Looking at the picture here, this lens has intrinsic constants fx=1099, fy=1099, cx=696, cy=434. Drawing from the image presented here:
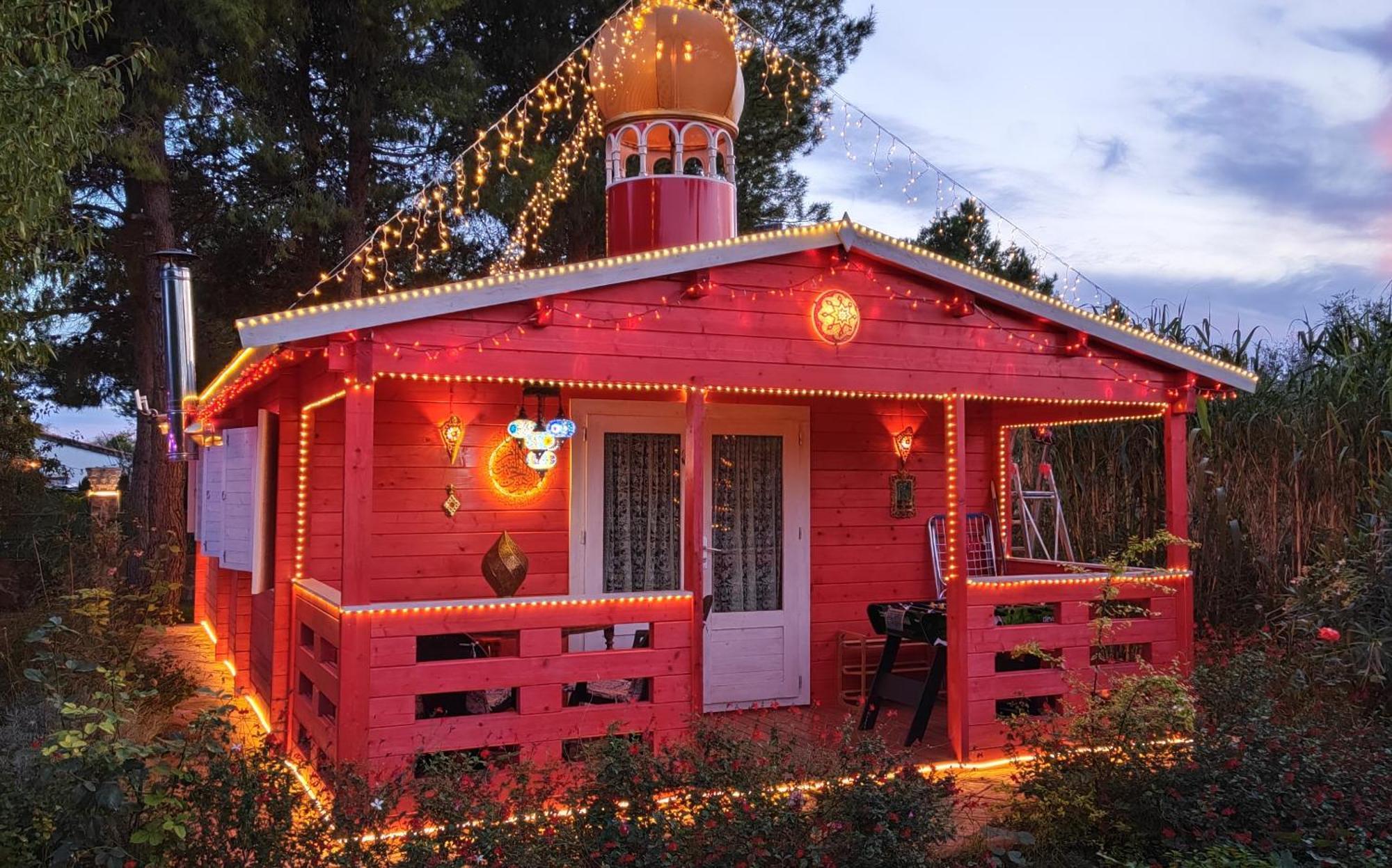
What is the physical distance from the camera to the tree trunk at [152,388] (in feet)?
42.4

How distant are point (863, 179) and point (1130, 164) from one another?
358 centimetres

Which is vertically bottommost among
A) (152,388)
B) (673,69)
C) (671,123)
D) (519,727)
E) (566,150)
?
(519,727)

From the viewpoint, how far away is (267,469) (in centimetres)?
721

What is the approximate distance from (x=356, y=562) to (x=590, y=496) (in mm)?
2627

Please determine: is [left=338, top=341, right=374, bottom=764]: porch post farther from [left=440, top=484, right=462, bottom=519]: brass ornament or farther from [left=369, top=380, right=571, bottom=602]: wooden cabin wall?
[left=440, top=484, right=462, bottom=519]: brass ornament

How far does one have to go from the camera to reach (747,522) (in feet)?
27.2

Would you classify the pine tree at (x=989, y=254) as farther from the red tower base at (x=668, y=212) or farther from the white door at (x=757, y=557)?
the white door at (x=757, y=557)

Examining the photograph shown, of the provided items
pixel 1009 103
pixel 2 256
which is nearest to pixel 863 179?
pixel 1009 103

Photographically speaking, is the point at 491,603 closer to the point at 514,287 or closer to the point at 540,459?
the point at 514,287

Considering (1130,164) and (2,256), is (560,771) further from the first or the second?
(1130,164)

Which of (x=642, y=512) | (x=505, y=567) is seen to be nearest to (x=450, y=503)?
(x=505, y=567)

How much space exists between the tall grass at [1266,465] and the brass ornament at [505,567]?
228 inches

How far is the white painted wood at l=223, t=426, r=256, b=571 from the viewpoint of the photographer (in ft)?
24.6

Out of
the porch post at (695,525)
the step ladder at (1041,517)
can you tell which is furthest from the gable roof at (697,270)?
the step ladder at (1041,517)
